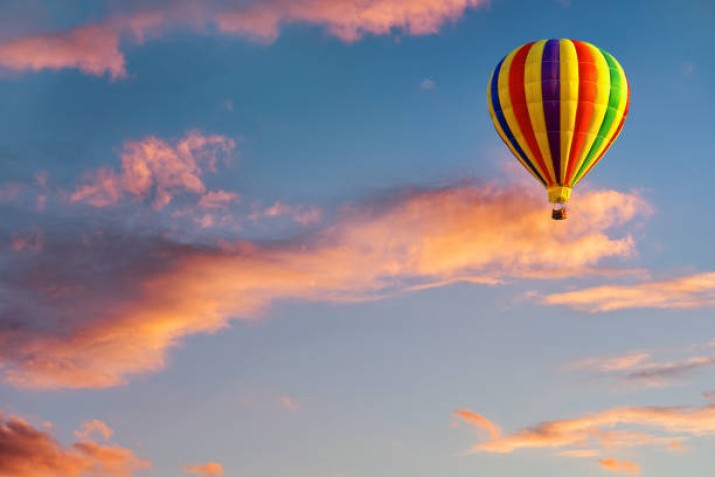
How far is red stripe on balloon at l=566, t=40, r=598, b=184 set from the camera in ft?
379

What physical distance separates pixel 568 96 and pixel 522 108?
461cm

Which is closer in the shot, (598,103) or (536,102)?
(598,103)

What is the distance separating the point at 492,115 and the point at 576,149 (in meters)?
9.59

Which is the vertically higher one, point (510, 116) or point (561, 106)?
point (561, 106)

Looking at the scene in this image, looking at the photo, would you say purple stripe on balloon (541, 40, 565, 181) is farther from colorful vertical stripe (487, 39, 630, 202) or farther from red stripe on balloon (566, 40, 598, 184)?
red stripe on balloon (566, 40, 598, 184)

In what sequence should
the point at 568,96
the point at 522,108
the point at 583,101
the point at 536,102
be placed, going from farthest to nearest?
1. the point at 522,108
2. the point at 536,102
3. the point at 583,101
4. the point at 568,96

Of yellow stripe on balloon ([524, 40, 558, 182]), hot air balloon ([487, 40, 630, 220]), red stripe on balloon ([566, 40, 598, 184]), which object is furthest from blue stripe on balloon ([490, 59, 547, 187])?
red stripe on balloon ([566, 40, 598, 184])

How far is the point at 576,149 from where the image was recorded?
116688mm

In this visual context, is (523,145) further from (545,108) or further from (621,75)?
(621,75)

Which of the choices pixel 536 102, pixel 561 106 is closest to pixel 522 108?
pixel 536 102

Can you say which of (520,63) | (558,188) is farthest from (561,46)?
(558,188)

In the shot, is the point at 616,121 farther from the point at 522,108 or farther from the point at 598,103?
the point at 522,108

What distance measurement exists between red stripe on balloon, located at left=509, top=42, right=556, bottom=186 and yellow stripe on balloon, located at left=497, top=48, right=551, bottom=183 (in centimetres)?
22

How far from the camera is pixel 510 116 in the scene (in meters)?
118
